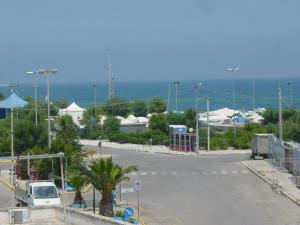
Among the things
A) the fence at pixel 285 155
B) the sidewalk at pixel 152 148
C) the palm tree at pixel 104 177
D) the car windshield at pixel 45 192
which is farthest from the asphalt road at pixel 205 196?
the sidewalk at pixel 152 148

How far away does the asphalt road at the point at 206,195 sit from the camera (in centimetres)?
3703

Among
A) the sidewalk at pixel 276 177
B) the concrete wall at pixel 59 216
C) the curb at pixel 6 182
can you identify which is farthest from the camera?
the curb at pixel 6 182

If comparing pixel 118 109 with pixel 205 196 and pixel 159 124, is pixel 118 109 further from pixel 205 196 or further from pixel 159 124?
pixel 205 196

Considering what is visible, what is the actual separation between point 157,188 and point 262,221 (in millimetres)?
12572

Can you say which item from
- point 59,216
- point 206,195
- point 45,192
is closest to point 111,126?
point 206,195

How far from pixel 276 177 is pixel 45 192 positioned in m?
17.6

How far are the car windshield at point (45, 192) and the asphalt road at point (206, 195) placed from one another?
4424 mm

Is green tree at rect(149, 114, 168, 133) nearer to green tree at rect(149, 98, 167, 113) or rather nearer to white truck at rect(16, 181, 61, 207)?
green tree at rect(149, 98, 167, 113)

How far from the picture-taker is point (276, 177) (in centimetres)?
5122

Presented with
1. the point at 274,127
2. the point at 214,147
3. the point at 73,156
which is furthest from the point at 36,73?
the point at 274,127

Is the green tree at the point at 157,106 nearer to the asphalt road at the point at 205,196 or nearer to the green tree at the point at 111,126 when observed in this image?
the green tree at the point at 111,126

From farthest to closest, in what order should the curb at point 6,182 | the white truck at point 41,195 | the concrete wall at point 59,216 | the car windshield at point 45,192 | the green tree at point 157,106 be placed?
the green tree at point 157,106 → the curb at point 6,182 → the car windshield at point 45,192 → the white truck at point 41,195 → the concrete wall at point 59,216

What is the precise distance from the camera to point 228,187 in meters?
47.8

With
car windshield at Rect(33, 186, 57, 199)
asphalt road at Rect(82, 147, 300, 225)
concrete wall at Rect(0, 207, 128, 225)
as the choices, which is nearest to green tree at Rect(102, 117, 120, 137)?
asphalt road at Rect(82, 147, 300, 225)
